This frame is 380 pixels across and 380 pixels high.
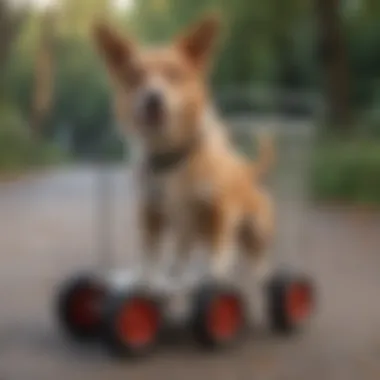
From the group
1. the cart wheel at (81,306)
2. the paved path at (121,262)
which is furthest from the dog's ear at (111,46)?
the cart wheel at (81,306)

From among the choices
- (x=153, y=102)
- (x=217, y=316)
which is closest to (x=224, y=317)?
(x=217, y=316)

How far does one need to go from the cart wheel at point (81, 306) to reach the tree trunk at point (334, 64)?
28cm

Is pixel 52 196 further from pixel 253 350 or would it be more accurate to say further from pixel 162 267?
pixel 253 350

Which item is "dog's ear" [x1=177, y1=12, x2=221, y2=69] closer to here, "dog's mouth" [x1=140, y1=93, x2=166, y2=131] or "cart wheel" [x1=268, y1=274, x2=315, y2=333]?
"dog's mouth" [x1=140, y1=93, x2=166, y2=131]

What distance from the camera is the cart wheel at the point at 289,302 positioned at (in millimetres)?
881

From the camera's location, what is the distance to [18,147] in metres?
0.84

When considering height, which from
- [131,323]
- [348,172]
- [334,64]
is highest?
[334,64]

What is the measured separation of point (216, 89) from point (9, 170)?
210 mm

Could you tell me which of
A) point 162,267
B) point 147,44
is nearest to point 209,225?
point 162,267

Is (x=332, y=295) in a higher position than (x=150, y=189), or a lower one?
lower

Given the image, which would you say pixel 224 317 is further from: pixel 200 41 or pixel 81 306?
pixel 200 41

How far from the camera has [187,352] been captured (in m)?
0.84

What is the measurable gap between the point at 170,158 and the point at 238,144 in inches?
2.7

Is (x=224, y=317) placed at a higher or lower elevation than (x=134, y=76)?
lower
